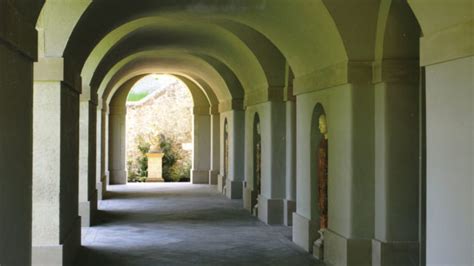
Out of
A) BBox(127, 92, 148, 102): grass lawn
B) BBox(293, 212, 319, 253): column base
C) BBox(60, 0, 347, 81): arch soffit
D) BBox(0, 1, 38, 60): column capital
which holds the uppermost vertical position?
BBox(127, 92, 148, 102): grass lawn

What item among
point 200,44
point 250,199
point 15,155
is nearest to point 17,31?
point 15,155

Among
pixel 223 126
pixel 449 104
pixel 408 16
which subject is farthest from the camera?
pixel 223 126

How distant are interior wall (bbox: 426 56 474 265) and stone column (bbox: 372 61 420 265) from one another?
2408 millimetres

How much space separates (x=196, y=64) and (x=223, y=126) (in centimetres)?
269

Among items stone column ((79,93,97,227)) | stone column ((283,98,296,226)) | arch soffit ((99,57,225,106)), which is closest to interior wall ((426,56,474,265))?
stone column ((283,98,296,226))

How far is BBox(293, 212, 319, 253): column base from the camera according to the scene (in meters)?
11.1

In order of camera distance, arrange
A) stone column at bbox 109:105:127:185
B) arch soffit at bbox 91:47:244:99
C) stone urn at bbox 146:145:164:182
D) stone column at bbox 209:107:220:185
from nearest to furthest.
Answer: arch soffit at bbox 91:47:244:99 → stone column at bbox 209:107:220:185 → stone column at bbox 109:105:127:185 → stone urn at bbox 146:145:164:182

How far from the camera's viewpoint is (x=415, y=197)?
8750mm

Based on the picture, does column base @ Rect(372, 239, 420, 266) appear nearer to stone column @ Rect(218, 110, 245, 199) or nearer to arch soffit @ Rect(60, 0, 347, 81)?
arch soffit @ Rect(60, 0, 347, 81)

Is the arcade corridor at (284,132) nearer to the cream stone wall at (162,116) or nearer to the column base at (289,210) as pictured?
the column base at (289,210)

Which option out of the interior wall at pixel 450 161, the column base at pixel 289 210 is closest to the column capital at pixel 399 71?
the interior wall at pixel 450 161

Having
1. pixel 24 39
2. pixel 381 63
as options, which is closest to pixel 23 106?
pixel 24 39

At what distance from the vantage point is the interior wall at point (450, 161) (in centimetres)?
566

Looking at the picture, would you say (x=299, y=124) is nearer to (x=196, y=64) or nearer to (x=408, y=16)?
(x=408, y=16)
